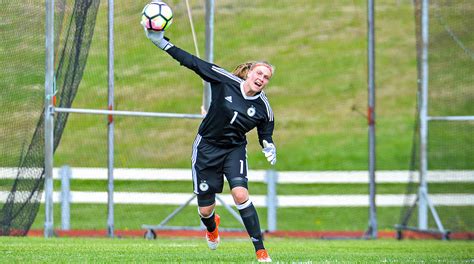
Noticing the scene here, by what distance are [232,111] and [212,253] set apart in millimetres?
1901

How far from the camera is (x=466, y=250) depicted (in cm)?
1345

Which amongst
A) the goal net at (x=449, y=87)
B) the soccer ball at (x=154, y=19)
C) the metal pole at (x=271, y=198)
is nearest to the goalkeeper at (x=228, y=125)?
the soccer ball at (x=154, y=19)

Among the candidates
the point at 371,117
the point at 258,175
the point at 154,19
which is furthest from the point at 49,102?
the point at 258,175

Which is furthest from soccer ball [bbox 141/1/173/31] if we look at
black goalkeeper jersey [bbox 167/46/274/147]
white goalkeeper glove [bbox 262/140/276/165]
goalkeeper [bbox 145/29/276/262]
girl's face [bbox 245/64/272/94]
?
white goalkeeper glove [bbox 262/140/276/165]

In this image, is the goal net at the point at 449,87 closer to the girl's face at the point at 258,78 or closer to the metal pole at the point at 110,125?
the metal pole at the point at 110,125

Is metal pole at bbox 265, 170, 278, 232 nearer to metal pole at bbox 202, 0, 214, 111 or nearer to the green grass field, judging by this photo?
metal pole at bbox 202, 0, 214, 111

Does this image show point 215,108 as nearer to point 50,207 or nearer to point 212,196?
point 212,196

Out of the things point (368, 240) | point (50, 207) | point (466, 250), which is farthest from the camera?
point (368, 240)

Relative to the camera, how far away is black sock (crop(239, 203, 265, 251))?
10.8 metres

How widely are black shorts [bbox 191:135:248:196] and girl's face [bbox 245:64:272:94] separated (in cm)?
70

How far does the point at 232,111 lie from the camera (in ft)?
37.0

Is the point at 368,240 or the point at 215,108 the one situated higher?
the point at 215,108

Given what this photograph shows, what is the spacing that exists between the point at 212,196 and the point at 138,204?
5.78 meters

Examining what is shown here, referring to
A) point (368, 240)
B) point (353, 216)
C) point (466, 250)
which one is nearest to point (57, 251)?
point (466, 250)
